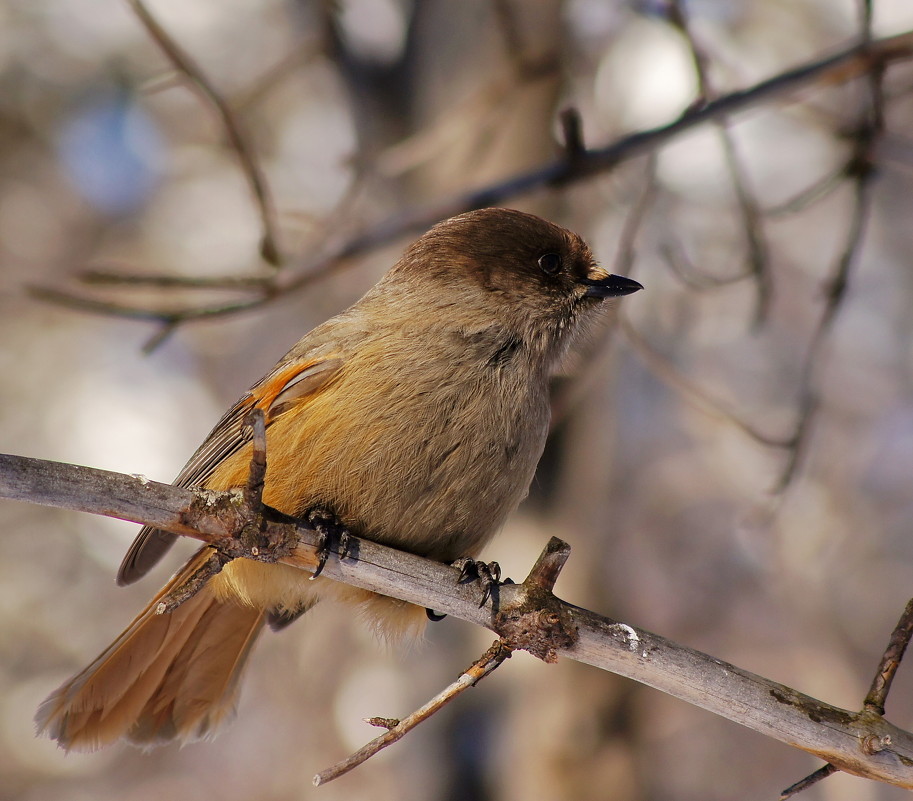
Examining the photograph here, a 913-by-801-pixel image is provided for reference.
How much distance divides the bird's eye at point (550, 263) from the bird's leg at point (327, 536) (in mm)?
1525

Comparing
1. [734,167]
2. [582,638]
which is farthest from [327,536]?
[734,167]

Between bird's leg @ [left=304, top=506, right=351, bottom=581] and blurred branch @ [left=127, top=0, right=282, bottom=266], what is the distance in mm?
1390

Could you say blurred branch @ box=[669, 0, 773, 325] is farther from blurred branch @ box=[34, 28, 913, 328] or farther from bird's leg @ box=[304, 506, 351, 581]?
bird's leg @ box=[304, 506, 351, 581]

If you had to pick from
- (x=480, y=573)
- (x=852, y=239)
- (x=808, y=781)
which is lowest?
(x=808, y=781)

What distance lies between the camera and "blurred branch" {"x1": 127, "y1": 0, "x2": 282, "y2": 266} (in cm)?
371

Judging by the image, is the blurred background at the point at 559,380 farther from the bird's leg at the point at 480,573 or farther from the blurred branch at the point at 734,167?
the bird's leg at the point at 480,573

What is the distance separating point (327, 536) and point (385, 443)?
40 centimetres

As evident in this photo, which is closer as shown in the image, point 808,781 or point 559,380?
point 808,781

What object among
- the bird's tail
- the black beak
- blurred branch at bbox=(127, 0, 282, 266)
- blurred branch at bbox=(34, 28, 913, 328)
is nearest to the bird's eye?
Answer: the black beak

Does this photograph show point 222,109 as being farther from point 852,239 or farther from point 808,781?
point 808,781

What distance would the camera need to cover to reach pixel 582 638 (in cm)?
273

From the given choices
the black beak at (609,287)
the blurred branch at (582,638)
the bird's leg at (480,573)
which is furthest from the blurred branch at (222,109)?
the bird's leg at (480,573)

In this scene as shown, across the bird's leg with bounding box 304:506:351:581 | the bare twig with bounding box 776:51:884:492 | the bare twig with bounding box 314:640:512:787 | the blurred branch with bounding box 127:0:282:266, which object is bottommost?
the bare twig with bounding box 314:640:512:787

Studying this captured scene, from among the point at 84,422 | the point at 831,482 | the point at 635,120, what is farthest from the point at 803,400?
the point at 84,422
